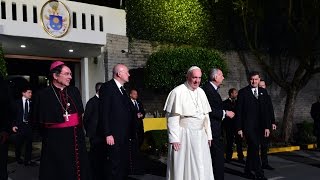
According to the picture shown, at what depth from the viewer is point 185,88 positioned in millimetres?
6961

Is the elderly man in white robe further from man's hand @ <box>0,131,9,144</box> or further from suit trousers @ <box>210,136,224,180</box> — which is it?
man's hand @ <box>0,131,9,144</box>

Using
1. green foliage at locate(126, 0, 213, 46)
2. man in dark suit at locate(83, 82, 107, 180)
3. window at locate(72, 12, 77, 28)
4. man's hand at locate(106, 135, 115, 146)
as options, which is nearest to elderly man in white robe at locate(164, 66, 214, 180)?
man's hand at locate(106, 135, 115, 146)

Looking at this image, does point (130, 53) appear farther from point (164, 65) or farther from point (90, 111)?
point (90, 111)

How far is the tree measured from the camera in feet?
50.9

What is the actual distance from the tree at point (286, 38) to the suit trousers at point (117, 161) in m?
9.35

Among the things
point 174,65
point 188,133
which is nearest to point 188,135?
point 188,133

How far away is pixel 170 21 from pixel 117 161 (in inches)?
408

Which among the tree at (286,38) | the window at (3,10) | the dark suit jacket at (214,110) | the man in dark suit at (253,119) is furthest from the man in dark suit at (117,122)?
the tree at (286,38)

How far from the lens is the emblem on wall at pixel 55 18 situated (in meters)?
13.5

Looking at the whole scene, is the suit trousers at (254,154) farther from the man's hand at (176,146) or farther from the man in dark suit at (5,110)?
the man in dark suit at (5,110)

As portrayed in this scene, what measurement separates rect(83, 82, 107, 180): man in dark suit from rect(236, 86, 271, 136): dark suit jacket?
2.63 metres

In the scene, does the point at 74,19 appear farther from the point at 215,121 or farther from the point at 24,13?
the point at 215,121

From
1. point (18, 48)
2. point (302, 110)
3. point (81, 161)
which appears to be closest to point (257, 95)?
point (81, 161)

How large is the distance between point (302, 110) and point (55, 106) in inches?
642
